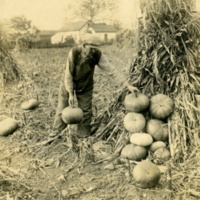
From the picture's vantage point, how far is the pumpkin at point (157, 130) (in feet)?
11.4

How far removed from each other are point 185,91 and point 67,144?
1678 millimetres

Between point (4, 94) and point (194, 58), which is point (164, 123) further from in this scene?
point (4, 94)

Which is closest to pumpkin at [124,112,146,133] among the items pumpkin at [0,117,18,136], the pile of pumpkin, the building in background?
the pile of pumpkin

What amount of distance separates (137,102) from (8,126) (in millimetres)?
1966

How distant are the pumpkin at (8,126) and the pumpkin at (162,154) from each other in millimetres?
2135

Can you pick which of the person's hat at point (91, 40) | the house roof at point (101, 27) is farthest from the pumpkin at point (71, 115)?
the house roof at point (101, 27)

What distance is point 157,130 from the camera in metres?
3.49

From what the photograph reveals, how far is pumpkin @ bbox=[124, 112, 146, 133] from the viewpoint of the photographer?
3.48 m

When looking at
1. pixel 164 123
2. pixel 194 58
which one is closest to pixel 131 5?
pixel 194 58

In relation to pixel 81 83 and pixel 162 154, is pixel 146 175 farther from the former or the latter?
pixel 81 83

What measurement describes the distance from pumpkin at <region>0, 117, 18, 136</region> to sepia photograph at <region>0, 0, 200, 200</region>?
0.01 metres

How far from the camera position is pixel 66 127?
13.5 ft

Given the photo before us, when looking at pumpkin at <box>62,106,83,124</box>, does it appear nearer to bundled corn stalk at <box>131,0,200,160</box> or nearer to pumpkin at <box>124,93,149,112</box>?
pumpkin at <box>124,93,149,112</box>

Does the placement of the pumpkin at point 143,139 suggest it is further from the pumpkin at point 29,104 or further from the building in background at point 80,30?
the pumpkin at point 29,104
